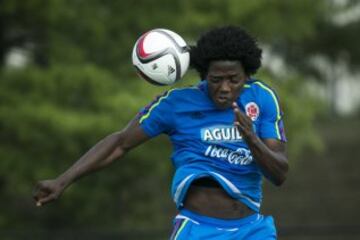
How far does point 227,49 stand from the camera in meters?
7.08

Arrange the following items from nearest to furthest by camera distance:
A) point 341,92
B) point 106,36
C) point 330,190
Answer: point 106,36, point 330,190, point 341,92

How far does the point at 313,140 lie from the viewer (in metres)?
20.4

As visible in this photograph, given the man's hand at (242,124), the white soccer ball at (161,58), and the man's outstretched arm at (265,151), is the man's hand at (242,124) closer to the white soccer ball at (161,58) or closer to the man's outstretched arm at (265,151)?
the man's outstretched arm at (265,151)

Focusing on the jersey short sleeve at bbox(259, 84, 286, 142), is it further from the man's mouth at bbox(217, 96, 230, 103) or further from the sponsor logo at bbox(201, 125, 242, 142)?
the man's mouth at bbox(217, 96, 230, 103)

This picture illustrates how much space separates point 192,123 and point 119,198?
44.1 feet

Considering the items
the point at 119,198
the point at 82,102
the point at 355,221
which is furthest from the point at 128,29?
the point at 355,221

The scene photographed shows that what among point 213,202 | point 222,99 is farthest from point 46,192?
point 222,99

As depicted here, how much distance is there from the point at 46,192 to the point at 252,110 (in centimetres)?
145

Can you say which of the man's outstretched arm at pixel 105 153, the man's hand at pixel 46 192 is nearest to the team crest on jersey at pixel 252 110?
the man's outstretched arm at pixel 105 153

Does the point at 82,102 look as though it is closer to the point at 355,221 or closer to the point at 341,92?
the point at 355,221

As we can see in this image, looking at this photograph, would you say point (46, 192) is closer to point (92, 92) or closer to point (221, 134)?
point (221, 134)

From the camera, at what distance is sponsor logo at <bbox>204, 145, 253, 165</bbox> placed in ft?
23.4

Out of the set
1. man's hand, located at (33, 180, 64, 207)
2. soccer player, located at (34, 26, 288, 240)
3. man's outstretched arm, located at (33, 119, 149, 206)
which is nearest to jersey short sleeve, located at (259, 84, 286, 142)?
soccer player, located at (34, 26, 288, 240)

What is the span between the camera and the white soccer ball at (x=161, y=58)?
740 cm
